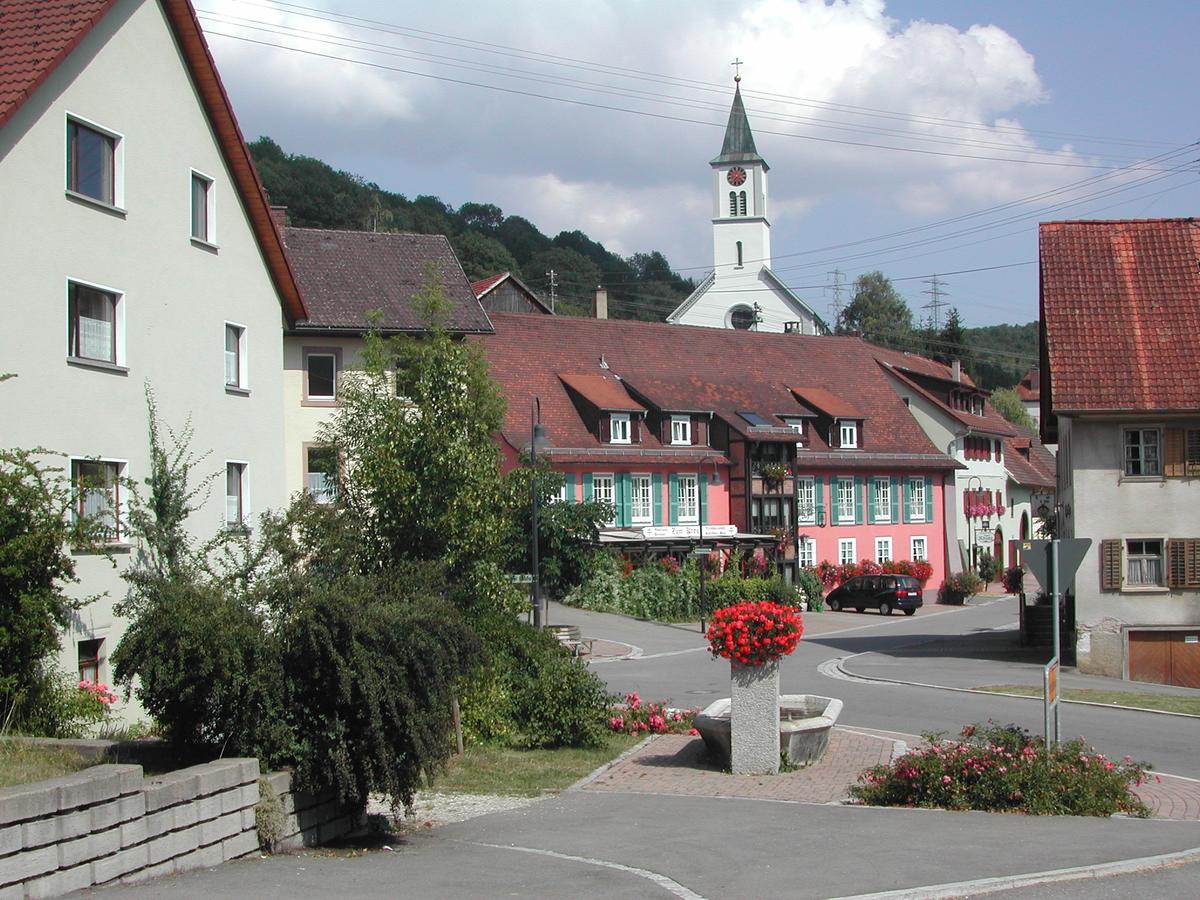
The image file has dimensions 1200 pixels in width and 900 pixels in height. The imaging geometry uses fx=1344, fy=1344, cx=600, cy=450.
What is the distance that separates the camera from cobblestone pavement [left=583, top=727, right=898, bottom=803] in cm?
1444

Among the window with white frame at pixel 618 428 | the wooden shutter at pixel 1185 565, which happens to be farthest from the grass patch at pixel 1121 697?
the window with white frame at pixel 618 428

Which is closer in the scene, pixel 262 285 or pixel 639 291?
pixel 262 285

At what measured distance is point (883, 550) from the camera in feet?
202

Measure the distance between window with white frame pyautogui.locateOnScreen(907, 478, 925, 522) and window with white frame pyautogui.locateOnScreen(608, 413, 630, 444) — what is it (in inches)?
660

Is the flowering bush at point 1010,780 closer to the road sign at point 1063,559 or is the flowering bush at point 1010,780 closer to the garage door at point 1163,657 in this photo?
the road sign at point 1063,559

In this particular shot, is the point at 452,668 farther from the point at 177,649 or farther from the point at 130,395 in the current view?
the point at 130,395

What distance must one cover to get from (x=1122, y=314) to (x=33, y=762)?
30.0m

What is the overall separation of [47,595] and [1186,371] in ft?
89.1

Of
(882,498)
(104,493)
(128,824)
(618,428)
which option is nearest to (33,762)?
(128,824)

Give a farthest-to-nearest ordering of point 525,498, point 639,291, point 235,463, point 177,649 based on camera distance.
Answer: point 639,291 < point 235,463 < point 525,498 < point 177,649

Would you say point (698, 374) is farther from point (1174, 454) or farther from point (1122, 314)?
point (1174, 454)

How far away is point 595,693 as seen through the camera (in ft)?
58.1

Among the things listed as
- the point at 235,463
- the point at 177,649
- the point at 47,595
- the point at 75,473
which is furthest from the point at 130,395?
the point at 177,649

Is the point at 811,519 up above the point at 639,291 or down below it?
below
